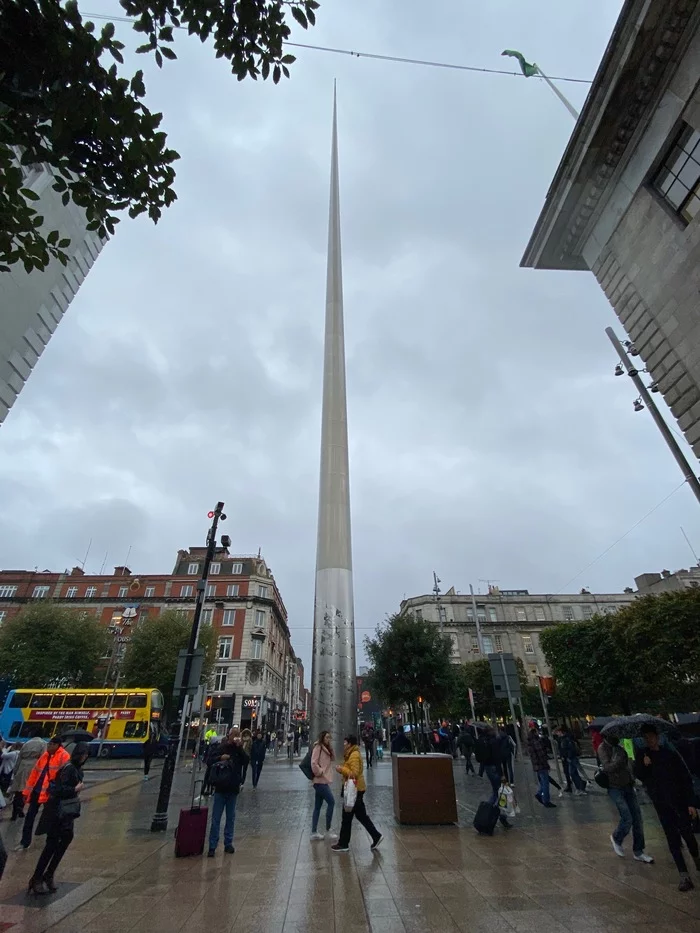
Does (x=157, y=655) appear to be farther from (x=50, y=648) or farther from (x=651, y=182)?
(x=651, y=182)

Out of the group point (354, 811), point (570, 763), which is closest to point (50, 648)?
point (570, 763)

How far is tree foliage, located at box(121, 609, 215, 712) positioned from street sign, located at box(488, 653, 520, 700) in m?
35.0

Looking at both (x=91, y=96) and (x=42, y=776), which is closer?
(x=91, y=96)

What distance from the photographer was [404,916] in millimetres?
4945

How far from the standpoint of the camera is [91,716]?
3008 cm

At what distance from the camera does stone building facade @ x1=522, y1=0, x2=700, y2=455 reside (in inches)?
407

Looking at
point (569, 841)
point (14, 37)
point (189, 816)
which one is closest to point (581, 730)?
point (569, 841)

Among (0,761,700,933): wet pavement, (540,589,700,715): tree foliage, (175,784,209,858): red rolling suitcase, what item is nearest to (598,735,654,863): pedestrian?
(0,761,700,933): wet pavement

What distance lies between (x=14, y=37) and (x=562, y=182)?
1362cm

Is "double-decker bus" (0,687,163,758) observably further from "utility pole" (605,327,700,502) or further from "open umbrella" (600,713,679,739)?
"utility pole" (605,327,700,502)

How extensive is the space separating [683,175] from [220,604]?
53.8 metres

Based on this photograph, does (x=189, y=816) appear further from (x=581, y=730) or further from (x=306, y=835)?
(x=581, y=730)

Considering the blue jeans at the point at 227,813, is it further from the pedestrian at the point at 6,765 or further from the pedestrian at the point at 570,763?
the pedestrian at the point at 570,763

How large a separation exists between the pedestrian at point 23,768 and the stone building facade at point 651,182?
15.6 meters
